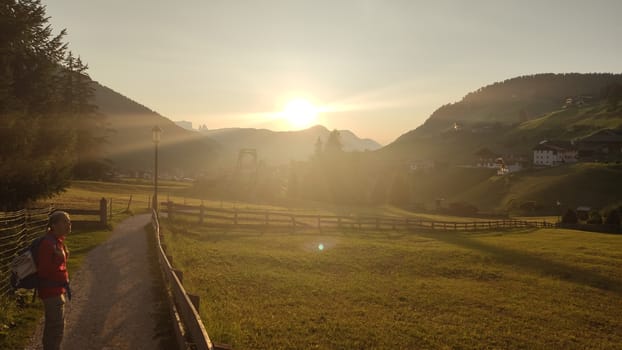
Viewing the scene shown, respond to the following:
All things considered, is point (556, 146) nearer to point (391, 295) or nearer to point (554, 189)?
point (554, 189)

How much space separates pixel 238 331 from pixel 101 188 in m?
56.4

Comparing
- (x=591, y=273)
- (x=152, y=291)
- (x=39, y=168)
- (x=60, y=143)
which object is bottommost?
(x=591, y=273)

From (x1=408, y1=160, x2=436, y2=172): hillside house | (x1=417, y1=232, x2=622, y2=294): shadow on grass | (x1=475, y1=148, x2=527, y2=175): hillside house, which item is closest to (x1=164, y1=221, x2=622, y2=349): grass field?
(x1=417, y1=232, x2=622, y2=294): shadow on grass

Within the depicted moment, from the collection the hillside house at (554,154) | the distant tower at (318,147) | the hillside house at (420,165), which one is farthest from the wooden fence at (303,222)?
the hillside house at (420,165)

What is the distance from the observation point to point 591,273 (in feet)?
73.3

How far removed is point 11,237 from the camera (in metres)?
14.2

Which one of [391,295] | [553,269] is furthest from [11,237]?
[553,269]

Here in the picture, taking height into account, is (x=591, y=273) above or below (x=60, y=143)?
below

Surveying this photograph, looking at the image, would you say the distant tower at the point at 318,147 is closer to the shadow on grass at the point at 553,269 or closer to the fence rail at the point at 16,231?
the shadow on grass at the point at 553,269

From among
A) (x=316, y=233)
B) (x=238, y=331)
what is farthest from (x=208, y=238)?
(x=238, y=331)

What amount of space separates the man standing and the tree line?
16.5 meters

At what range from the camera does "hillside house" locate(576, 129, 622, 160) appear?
12929 cm

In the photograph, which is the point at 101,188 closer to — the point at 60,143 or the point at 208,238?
the point at 60,143

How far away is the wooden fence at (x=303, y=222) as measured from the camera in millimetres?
31766
